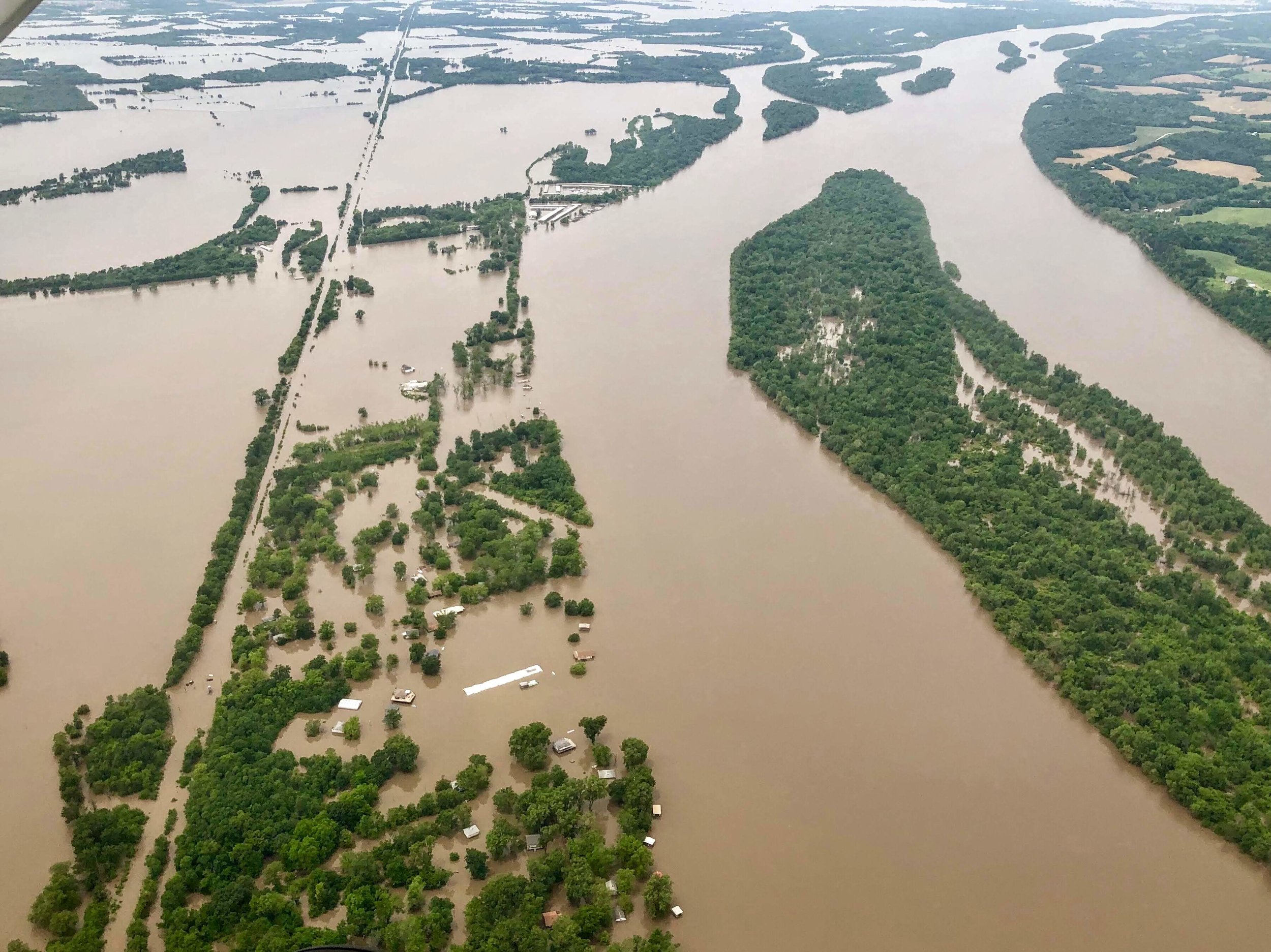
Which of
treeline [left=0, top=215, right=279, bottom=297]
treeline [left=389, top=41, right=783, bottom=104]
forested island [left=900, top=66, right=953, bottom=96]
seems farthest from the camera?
treeline [left=389, top=41, right=783, bottom=104]

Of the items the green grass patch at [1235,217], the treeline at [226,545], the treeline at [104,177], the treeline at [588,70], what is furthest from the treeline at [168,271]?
the green grass patch at [1235,217]

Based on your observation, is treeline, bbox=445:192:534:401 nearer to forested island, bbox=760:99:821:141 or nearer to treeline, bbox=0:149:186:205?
treeline, bbox=0:149:186:205

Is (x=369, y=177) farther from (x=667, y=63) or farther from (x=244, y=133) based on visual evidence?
(x=667, y=63)

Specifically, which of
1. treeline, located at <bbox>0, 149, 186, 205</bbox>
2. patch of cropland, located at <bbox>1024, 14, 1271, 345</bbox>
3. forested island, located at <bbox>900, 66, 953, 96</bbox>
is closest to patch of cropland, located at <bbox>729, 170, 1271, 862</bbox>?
patch of cropland, located at <bbox>1024, 14, 1271, 345</bbox>

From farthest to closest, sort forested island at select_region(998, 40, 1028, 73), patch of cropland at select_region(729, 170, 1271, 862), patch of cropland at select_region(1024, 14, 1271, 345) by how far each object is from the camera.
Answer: forested island at select_region(998, 40, 1028, 73)
patch of cropland at select_region(1024, 14, 1271, 345)
patch of cropland at select_region(729, 170, 1271, 862)

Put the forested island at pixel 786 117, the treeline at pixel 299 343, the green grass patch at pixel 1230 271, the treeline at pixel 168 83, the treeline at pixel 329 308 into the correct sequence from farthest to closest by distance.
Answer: the treeline at pixel 168 83 < the forested island at pixel 786 117 < the green grass patch at pixel 1230 271 < the treeline at pixel 329 308 < the treeline at pixel 299 343

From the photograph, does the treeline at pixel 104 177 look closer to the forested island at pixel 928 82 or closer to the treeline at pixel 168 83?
the treeline at pixel 168 83
